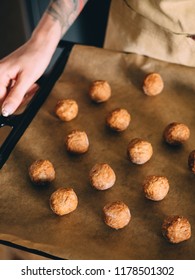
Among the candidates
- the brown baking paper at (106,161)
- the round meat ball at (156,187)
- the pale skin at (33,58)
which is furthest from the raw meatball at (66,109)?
the round meat ball at (156,187)

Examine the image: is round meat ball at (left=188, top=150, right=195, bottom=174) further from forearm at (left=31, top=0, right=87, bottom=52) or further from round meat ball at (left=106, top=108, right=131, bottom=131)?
forearm at (left=31, top=0, right=87, bottom=52)

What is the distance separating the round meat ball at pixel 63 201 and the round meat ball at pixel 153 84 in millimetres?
505

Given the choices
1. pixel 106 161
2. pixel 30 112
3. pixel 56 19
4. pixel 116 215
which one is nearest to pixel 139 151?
pixel 106 161

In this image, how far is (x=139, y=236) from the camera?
1.22 metres

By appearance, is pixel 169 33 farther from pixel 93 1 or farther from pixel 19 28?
pixel 19 28

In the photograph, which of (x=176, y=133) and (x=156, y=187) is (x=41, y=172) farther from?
(x=176, y=133)

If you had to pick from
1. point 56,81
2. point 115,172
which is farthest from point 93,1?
point 115,172

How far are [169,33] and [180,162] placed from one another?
19.1 inches

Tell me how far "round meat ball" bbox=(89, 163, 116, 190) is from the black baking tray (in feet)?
1.01

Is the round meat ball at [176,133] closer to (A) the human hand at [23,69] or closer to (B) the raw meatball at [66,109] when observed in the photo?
(B) the raw meatball at [66,109]

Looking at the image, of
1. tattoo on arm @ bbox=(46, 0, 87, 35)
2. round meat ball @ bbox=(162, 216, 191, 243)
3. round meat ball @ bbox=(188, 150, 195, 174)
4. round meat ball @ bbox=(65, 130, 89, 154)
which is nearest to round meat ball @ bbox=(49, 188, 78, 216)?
round meat ball @ bbox=(65, 130, 89, 154)

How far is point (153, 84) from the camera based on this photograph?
1.55m

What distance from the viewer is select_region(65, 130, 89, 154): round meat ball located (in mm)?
1413
